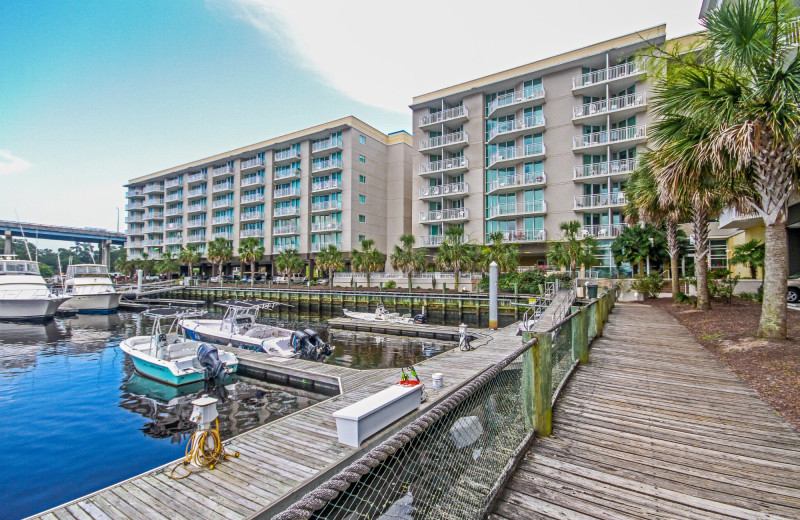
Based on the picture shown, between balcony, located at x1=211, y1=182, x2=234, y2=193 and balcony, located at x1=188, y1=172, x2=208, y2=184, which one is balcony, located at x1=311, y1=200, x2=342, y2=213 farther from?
balcony, located at x1=188, y1=172, x2=208, y2=184

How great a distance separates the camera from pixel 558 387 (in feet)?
20.0

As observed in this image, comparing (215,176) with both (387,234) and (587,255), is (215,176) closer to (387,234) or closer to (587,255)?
(387,234)

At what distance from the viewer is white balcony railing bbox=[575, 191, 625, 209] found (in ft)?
110

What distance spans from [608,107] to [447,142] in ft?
52.6

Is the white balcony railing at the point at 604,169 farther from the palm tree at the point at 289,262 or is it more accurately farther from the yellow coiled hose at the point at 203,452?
the yellow coiled hose at the point at 203,452

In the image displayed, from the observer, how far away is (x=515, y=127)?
38438 millimetres

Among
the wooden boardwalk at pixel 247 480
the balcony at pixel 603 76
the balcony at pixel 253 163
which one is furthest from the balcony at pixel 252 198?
the wooden boardwalk at pixel 247 480

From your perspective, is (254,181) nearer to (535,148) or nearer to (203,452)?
(535,148)

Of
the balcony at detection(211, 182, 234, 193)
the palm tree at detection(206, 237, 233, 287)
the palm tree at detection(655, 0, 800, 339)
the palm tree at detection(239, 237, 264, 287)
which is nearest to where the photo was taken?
the palm tree at detection(655, 0, 800, 339)

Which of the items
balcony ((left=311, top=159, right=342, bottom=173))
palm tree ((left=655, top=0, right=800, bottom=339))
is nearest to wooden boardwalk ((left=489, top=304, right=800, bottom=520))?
palm tree ((left=655, top=0, right=800, bottom=339))

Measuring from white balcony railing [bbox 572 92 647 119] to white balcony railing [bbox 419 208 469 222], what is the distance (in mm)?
14113

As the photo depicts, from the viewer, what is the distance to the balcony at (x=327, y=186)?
4853cm

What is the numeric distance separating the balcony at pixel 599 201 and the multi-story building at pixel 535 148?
9cm

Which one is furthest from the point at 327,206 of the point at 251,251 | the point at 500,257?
the point at 500,257
